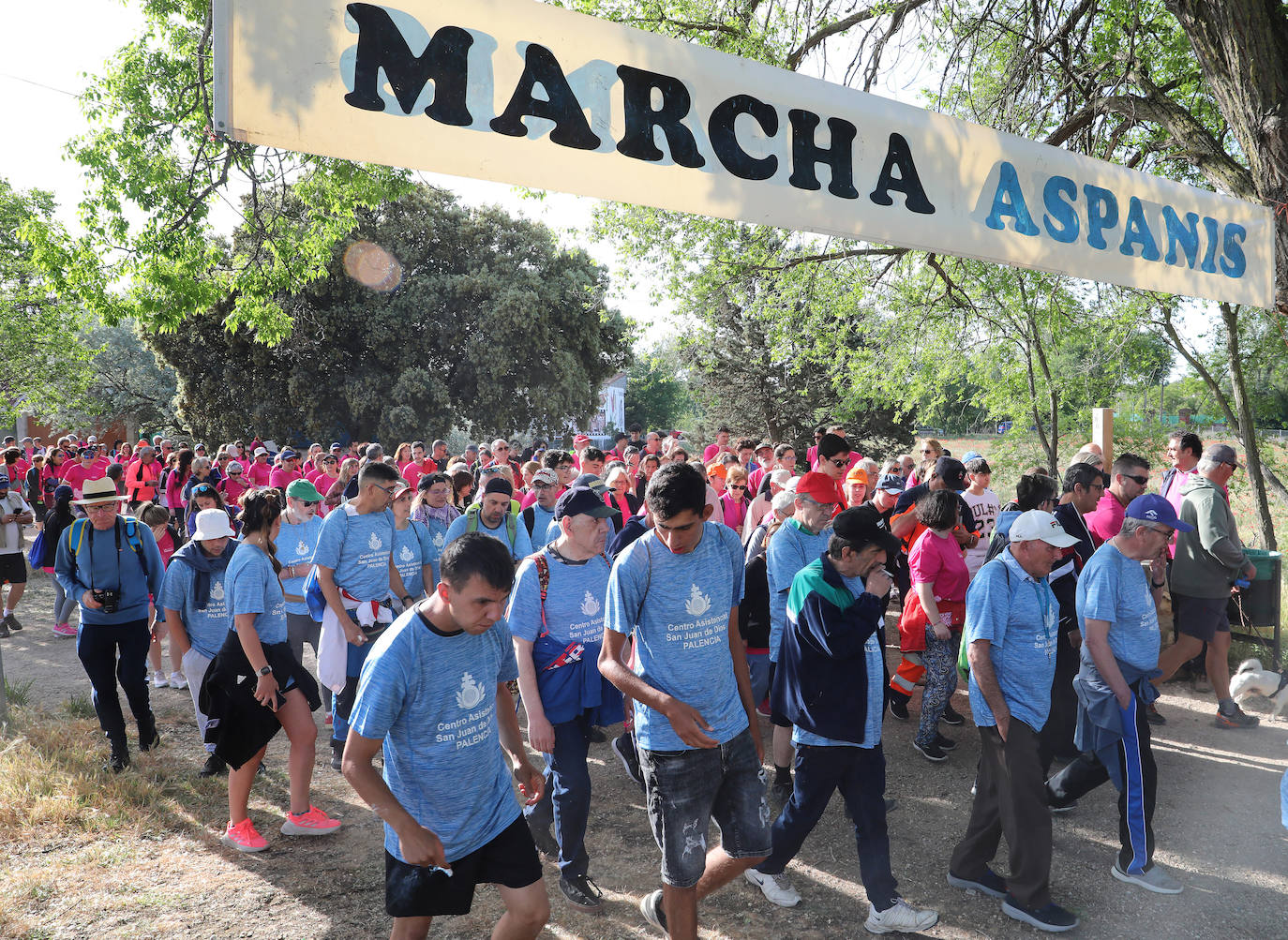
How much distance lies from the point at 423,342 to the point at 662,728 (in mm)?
25358

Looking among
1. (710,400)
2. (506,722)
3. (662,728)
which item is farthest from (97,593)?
(710,400)

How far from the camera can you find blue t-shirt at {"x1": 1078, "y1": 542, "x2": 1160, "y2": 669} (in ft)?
13.2

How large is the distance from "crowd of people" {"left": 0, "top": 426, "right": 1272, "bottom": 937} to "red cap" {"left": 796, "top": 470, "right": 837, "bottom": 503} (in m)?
0.02

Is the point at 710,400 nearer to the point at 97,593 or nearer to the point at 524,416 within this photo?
the point at 524,416

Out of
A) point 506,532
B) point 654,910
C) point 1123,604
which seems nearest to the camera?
point 654,910

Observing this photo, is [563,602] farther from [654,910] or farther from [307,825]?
[307,825]

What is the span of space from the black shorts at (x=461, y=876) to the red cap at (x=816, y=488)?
8.00 feet

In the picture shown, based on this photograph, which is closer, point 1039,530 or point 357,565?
point 1039,530

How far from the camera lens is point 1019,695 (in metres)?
3.71

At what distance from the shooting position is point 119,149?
898cm

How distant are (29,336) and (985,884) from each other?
27.0 meters

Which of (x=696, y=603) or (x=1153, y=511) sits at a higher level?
(x=1153, y=511)

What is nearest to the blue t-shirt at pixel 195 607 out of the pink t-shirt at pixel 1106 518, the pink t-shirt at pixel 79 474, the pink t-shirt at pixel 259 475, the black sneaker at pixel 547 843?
the black sneaker at pixel 547 843

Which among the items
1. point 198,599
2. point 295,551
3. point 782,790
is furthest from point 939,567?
point 198,599
